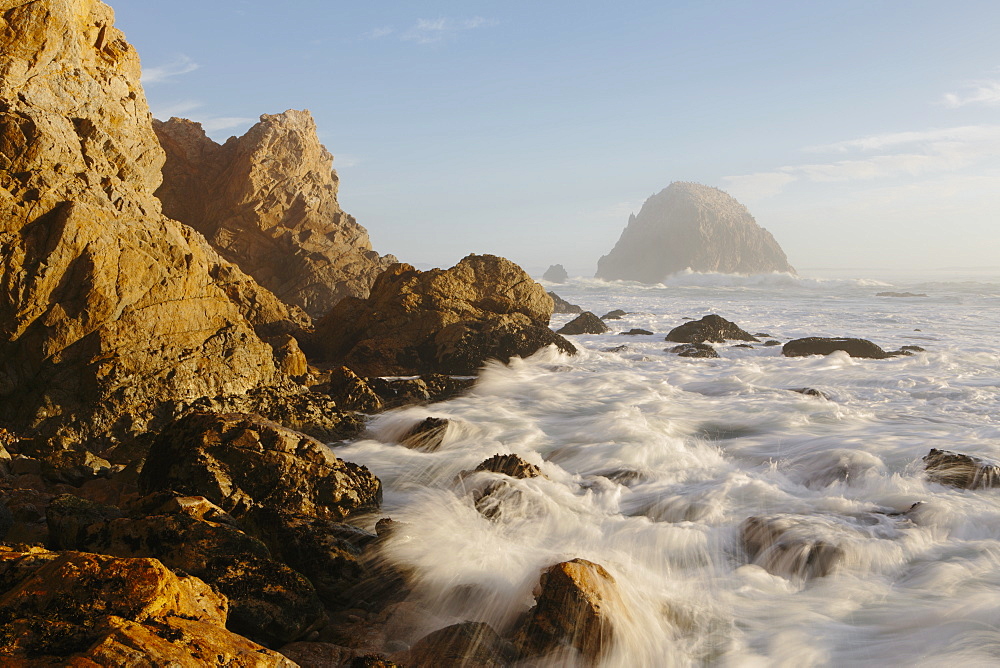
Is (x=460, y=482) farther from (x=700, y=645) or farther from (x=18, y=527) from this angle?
(x=18, y=527)

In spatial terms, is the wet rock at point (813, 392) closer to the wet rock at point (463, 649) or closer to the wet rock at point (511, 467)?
the wet rock at point (511, 467)

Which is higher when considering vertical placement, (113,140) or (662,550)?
(113,140)

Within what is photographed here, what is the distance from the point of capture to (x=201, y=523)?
3.77 meters

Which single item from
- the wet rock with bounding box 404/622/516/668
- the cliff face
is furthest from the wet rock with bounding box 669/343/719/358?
the wet rock with bounding box 404/622/516/668

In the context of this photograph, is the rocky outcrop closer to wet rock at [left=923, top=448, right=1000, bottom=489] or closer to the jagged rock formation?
the jagged rock formation

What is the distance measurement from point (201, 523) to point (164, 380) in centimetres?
429

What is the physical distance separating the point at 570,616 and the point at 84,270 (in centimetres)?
670

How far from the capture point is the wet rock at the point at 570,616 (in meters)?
3.58

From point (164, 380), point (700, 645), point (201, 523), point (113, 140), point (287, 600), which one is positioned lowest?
point (700, 645)

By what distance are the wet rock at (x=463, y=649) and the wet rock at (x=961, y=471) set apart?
494 centimetres

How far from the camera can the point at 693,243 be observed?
102750 millimetres

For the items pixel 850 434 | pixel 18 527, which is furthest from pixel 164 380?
pixel 850 434

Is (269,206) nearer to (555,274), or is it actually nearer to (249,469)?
(249,469)

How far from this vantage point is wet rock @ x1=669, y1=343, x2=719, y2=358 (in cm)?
1480
